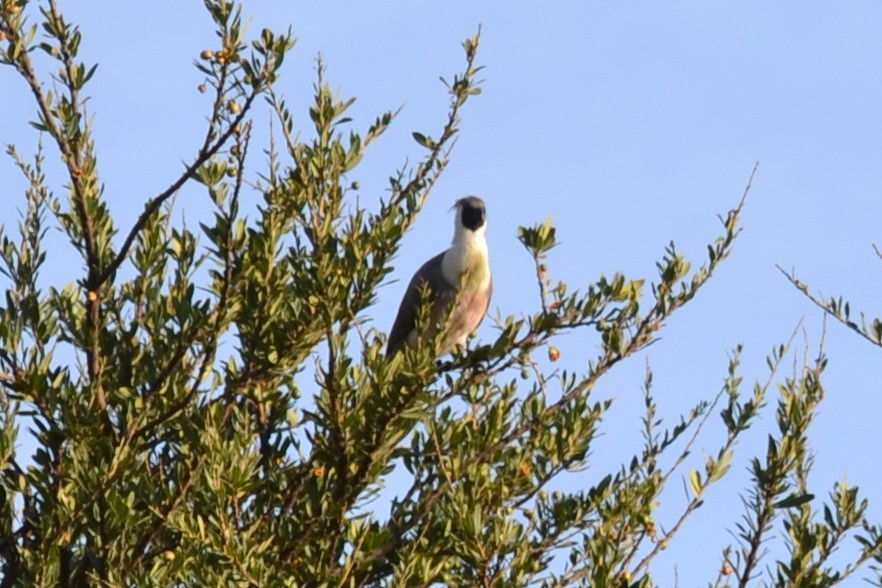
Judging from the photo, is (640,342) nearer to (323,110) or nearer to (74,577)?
(323,110)

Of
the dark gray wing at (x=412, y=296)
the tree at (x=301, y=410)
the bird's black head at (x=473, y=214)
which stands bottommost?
the tree at (x=301, y=410)

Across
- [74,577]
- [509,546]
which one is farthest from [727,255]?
[74,577]

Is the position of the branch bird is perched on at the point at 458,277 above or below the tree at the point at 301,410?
above

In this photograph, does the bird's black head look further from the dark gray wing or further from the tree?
the tree

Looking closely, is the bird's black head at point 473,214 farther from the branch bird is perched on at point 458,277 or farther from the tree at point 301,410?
the tree at point 301,410

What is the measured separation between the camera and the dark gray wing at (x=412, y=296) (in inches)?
315

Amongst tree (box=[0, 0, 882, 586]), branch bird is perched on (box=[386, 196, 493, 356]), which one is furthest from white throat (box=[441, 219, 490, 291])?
tree (box=[0, 0, 882, 586])

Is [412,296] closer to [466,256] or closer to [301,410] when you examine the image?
[466,256]

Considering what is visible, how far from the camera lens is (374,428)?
4.68m

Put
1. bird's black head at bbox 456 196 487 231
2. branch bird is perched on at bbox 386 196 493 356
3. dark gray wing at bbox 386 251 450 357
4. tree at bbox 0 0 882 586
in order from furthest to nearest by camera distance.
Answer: bird's black head at bbox 456 196 487 231 < dark gray wing at bbox 386 251 450 357 < branch bird is perched on at bbox 386 196 493 356 < tree at bbox 0 0 882 586

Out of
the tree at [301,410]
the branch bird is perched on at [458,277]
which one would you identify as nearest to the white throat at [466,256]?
the branch bird is perched on at [458,277]

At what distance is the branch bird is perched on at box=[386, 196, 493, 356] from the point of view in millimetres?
7812

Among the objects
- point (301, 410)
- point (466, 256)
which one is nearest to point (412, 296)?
point (466, 256)

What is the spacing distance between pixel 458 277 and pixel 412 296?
16.3 inches
